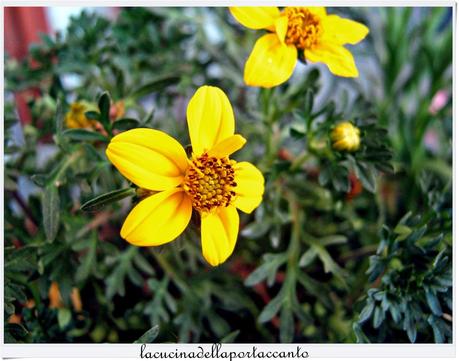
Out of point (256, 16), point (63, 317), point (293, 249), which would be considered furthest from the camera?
point (293, 249)

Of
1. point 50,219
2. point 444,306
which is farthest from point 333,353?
point 50,219

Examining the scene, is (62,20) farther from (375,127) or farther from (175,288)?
(375,127)

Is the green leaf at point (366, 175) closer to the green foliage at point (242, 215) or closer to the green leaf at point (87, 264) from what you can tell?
the green foliage at point (242, 215)

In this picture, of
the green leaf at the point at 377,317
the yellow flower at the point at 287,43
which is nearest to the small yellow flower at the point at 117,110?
the yellow flower at the point at 287,43

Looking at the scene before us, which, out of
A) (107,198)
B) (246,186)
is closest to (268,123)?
(246,186)

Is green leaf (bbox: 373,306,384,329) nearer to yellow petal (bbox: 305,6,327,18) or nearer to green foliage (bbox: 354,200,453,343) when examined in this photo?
green foliage (bbox: 354,200,453,343)

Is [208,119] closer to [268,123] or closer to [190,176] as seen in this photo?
[190,176]
